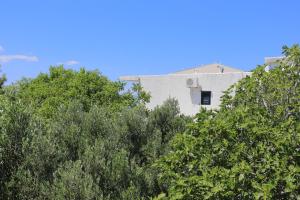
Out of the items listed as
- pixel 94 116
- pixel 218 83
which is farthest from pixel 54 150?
pixel 218 83

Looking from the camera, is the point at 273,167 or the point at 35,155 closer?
the point at 273,167

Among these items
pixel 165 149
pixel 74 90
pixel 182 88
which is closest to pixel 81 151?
pixel 165 149

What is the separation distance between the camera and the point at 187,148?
19.0ft

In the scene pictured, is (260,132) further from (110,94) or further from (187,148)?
(110,94)

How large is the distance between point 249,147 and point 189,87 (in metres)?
24.5

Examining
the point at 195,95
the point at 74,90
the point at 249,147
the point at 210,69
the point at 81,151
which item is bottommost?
the point at 81,151

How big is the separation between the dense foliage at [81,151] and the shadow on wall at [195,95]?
2084cm

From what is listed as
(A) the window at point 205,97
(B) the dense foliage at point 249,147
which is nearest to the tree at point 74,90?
(A) the window at point 205,97

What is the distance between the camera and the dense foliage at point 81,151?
7164 millimetres

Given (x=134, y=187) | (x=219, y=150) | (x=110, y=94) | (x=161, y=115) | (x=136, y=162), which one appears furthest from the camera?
(x=110, y=94)

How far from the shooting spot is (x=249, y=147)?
554 centimetres

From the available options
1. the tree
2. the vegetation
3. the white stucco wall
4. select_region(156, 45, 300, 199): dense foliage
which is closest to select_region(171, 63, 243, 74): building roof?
the white stucco wall

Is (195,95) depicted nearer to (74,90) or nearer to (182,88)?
(182,88)

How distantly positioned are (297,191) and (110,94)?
16658mm
